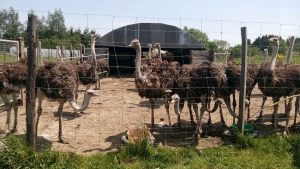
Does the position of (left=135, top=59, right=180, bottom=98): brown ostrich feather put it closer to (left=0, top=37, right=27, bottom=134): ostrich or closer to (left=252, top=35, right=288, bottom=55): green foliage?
(left=252, top=35, right=288, bottom=55): green foliage

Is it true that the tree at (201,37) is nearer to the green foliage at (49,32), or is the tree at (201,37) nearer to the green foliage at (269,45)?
the green foliage at (269,45)

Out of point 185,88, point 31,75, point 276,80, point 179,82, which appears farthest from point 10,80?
point 276,80

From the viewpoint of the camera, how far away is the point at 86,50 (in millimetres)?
16438

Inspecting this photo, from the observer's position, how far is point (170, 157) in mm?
4637

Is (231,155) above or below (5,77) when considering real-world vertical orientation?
below

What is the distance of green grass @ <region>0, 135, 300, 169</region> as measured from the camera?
13.9 ft

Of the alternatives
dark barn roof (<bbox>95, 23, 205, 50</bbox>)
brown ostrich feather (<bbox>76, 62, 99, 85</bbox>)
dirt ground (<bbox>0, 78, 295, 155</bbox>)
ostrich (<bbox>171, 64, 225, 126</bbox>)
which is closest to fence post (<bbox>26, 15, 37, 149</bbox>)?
dirt ground (<bbox>0, 78, 295, 155</bbox>)

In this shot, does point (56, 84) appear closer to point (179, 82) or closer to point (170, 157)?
point (179, 82)

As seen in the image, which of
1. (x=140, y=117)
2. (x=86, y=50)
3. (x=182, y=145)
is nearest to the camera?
(x=182, y=145)

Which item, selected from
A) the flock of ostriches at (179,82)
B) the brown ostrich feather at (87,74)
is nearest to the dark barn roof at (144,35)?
the brown ostrich feather at (87,74)

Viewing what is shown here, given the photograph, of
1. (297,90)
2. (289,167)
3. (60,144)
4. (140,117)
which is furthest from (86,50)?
(289,167)

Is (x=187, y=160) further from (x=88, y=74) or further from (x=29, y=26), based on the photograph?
(x=88, y=74)

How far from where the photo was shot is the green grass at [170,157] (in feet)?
13.9

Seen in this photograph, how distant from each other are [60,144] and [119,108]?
132 inches
